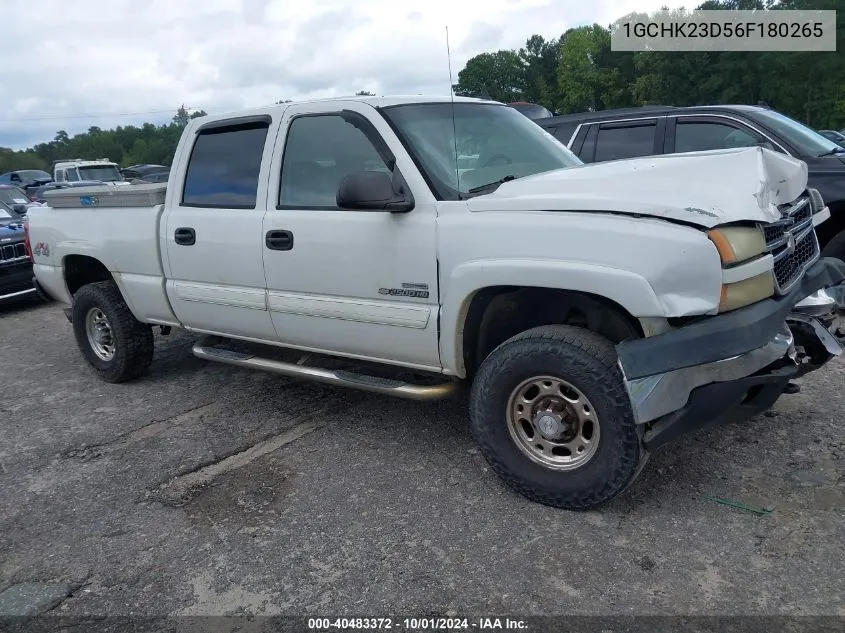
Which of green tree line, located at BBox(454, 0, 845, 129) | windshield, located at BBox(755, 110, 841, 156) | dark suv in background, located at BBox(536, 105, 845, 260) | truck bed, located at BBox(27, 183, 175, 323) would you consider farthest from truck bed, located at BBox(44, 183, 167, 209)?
green tree line, located at BBox(454, 0, 845, 129)

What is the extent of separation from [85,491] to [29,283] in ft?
19.9

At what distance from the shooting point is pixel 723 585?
2627 mm

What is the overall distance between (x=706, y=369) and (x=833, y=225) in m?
4.17

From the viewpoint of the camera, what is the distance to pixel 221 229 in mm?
4301

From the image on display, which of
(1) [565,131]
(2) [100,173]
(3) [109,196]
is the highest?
(2) [100,173]

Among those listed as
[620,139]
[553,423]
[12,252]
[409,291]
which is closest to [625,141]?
[620,139]

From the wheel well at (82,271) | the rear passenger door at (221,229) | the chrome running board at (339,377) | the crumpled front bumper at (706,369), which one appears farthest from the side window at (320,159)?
the wheel well at (82,271)

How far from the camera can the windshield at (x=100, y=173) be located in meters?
21.3

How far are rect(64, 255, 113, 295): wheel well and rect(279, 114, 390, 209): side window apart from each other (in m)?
2.24

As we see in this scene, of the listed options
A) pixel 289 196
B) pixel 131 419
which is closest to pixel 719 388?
pixel 289 196

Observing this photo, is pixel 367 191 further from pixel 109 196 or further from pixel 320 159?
pixel 109 196

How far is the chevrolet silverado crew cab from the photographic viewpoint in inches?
110

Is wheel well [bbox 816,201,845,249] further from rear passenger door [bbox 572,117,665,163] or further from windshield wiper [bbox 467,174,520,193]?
windshield wiper [bbox 467,174,520,193]

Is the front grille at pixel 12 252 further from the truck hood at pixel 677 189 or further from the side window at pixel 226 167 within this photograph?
the truck hood at pixel 677 189
